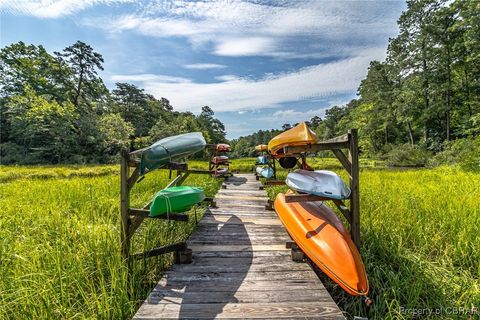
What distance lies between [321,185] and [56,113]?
27.6 metres

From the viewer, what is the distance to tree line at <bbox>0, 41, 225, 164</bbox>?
21.4 m

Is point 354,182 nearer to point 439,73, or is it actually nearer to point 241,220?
point 241,220

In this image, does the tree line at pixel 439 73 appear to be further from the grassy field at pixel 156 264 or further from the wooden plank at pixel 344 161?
the wooden plank at pixel 344 161

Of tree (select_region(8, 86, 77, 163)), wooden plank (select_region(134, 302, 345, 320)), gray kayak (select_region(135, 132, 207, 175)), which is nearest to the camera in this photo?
wooden plank (select_region(134, 302, 345, 320))

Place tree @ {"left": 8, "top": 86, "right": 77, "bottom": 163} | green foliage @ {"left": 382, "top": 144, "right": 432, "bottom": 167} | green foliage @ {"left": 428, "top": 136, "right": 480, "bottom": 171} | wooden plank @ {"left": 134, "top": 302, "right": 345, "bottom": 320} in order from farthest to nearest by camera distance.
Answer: tree @ {"left": 8, "top": 86, "right": 77, "bottom": 163}
green foliage @ {"left": 382, "top": 144, "right": 432, "bottom": 167}
green foliage @ {"left": 428, "top": 136, "right": 480, "bottom": 171}
wooden plank @ {"left": 134, "top": 302, "right": 345, "bottom": 320}

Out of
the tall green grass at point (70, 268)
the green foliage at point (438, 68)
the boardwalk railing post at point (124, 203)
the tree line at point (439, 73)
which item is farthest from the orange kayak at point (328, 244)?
the green foliage at point (438, 68)

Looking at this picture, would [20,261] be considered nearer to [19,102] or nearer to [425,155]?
[425,155]

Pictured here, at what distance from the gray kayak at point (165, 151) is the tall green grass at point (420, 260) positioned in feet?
7.39

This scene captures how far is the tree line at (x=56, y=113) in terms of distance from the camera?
70.1ft

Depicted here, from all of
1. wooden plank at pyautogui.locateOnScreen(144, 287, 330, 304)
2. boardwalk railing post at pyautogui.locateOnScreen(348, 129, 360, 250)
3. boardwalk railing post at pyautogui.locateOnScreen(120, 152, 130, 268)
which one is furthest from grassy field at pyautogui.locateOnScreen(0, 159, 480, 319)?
boardwalk railing post at pyautogui.locateOnScreen(348, 129, 360, 250)

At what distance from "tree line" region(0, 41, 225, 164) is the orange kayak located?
85.6ft

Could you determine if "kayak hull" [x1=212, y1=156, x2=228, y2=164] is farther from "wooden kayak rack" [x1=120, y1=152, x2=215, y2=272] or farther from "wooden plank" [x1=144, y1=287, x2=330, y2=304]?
"wooden plank" [x1=144, y1=287, x2=330, y2=304]

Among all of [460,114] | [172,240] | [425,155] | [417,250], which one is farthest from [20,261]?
[460,114]

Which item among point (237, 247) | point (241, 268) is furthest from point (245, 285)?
point (237, 247)
